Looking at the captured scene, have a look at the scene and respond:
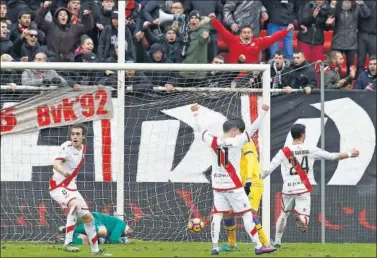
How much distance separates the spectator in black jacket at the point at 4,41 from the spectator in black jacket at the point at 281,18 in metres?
5.02

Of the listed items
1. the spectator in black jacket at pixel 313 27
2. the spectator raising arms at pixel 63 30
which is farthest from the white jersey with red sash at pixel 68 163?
the spectator in black jacket at pixel 313 27

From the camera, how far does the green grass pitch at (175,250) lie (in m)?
17.2

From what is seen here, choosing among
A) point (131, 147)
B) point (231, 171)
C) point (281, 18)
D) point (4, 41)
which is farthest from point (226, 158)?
point (281, 18)

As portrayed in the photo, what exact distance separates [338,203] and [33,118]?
565 cm

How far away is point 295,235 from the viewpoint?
22.3 m

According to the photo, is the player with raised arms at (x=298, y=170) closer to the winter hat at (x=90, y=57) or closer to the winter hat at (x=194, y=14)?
the winter hat at (x=90, y=57)

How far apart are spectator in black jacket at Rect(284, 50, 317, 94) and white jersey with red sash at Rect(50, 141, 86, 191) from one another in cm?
604

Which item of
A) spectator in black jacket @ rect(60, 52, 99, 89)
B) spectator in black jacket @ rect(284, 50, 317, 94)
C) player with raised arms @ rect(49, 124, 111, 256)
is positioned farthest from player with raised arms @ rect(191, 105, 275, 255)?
spectator in black jacket @ rect(284, 50, 317, 94)

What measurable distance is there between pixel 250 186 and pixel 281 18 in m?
6.30

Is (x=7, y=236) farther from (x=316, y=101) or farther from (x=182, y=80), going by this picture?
(x=316, y=101)

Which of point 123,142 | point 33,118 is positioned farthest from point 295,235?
point 33,118

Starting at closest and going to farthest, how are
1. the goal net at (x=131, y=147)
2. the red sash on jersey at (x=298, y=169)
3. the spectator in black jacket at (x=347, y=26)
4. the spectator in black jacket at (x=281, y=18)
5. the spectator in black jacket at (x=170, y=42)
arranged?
the red sash on jersey at (x=298, y=169) → the goal net at (x=131, y=147) → the spectator in black jacket at (x=170, y=42) → the spectator in black jacket at (x=281, y=18) → the spectator in black jacket at (x=347, y=26)

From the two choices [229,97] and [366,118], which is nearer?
[229,97]

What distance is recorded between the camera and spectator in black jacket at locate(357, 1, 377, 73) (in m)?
24.4
